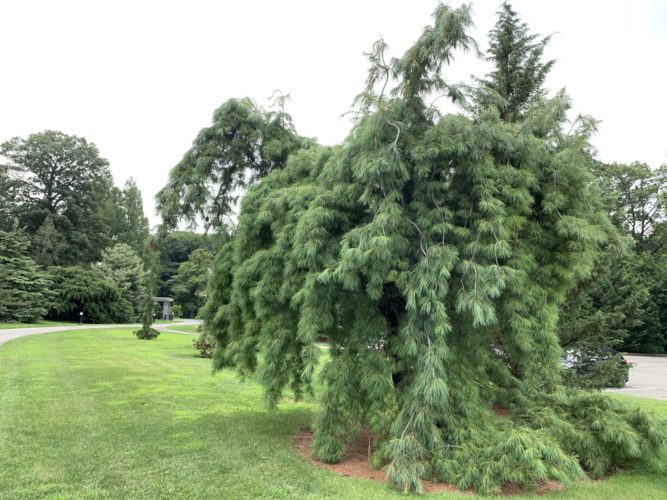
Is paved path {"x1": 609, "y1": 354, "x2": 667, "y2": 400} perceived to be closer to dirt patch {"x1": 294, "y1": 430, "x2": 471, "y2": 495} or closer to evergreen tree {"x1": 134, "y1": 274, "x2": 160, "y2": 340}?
dirt patch {"x1": 294, "y1": 430, "x2": 471, "y2": 495}

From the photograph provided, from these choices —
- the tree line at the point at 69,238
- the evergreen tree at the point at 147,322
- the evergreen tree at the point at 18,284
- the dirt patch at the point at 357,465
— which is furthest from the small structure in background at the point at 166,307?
the dirt patch at the point at 357,465

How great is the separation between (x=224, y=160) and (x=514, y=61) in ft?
20.7

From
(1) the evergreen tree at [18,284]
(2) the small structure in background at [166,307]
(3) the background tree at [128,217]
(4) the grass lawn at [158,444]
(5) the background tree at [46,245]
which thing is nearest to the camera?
(4) the grass lawn at [158,444]

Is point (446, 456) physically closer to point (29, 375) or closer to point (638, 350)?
point (29, 375)

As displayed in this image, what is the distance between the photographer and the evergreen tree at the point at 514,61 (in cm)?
943

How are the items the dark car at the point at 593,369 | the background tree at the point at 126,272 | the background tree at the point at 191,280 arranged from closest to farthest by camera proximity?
the dark car at the point at 593,369 < the background tree at the point at 126,272 < the background tree at the point at 191,280

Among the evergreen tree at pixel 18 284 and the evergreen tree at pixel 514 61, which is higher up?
the evergreen tree at pixel 514 61

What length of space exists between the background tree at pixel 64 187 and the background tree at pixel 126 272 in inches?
116

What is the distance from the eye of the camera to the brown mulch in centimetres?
455

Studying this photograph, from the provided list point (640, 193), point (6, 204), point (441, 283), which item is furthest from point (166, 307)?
point (441, 283)

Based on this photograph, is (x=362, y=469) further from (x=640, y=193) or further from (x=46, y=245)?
(x=46, y=245)

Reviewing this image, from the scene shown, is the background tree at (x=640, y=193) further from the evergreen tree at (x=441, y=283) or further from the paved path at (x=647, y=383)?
the evergreen tree at (x=441, y=283)

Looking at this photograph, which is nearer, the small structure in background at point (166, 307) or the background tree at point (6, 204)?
the background tree at point (6, 204)

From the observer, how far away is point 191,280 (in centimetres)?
5522
